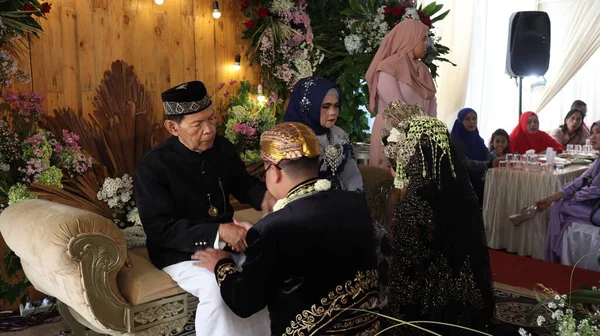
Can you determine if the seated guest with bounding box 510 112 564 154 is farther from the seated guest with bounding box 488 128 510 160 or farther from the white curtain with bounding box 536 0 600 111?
the white curtain with bounding box 536 0 600 111

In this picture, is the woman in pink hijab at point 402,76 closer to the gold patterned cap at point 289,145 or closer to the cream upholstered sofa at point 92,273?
the cream upholstered sofa at point 92,273

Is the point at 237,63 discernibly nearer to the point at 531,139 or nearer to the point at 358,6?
the point at 358,6

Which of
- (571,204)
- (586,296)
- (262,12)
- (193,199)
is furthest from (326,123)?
(571,204)

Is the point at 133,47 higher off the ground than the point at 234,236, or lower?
higher

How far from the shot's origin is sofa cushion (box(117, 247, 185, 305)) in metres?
2.66

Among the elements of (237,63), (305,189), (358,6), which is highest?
(358,6)

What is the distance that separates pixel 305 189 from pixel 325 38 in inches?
139

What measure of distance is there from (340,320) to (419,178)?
0.77 m

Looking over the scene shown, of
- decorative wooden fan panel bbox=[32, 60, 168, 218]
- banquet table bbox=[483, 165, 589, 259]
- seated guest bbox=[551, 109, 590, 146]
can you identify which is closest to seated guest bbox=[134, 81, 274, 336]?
decorative wooden fan panel bbox=[32, 60, 168, 218]

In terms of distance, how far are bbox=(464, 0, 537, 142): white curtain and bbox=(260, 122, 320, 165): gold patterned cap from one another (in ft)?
24.1

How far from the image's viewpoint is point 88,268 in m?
2.48

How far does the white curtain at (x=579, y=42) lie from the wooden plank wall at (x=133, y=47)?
236 inches

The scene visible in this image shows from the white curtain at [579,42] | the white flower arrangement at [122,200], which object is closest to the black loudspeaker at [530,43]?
the white curtain at [579,42]

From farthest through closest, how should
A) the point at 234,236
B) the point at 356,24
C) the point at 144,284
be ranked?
1. the point at 356,24
2. the point at 144,284
3. the point at 234,236
